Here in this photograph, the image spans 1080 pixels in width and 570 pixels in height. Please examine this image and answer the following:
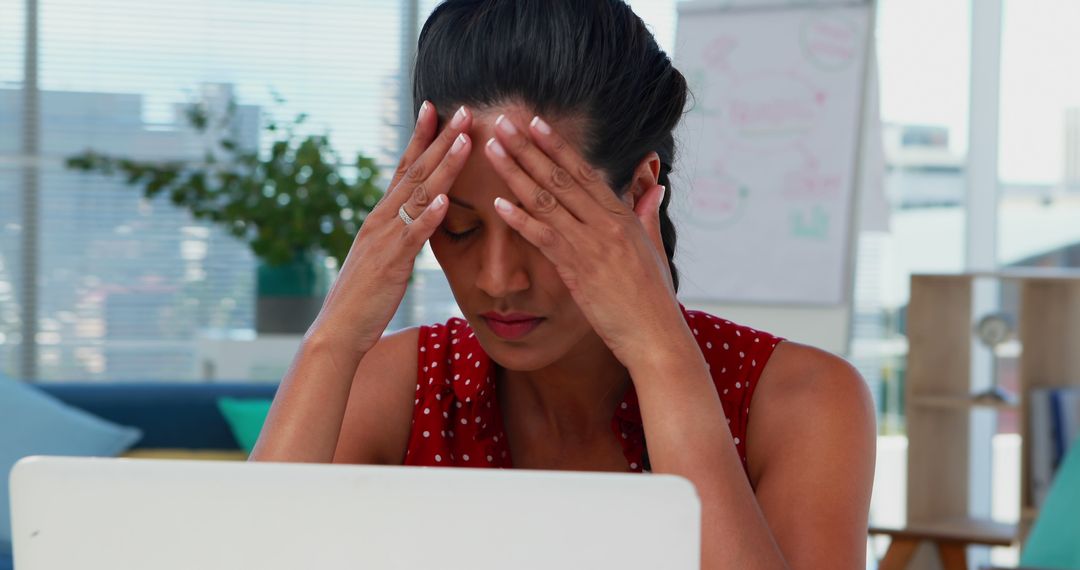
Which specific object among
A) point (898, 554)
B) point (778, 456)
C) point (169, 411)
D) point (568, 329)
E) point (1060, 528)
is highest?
point (568, 329)

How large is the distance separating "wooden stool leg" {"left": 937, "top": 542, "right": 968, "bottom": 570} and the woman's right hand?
2868mm

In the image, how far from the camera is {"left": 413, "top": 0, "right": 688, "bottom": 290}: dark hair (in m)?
1.26

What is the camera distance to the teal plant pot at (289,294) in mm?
4023

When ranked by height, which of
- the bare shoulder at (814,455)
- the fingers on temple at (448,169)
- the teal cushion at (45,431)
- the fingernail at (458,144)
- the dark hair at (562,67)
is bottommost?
the teal cushion at (45,431)

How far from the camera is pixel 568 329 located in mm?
1263

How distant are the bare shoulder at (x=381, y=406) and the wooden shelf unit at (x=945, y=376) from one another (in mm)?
2605

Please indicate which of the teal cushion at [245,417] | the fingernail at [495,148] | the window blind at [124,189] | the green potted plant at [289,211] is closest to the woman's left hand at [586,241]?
the fingernail at [495,148]

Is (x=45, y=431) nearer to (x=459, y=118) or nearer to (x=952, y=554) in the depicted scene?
(x=459, y=118)

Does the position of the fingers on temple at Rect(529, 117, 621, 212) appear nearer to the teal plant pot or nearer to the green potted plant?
the green potted plant

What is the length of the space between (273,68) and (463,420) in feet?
12.5

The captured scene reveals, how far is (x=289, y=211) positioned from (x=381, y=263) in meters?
2.68

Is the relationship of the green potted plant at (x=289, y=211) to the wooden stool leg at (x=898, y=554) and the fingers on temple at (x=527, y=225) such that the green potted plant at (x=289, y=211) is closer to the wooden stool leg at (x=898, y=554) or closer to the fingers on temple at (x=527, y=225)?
the wooden stool leg at (x=898, y=554)

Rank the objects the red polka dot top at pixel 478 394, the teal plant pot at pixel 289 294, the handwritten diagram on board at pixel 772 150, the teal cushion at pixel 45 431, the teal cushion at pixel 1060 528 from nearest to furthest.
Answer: the red polka dot top at pixel 478 394 < the teal cushion at pixel 1060 528 < the teal cushion at pixel 45 431 < the handwritten diagram on board at pixel 772 150 < the teal plant pot at pixel 289 294

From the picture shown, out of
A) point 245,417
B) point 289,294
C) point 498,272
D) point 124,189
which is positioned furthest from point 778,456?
point 124,189
